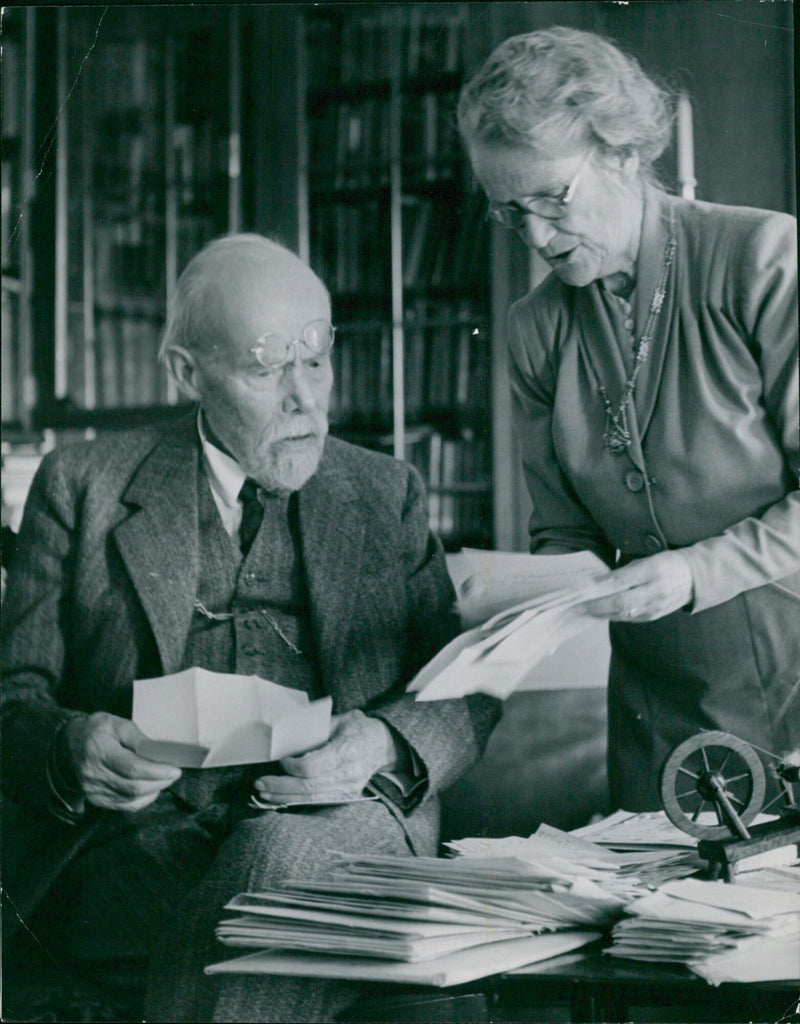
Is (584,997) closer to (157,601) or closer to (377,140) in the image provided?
(157,601)

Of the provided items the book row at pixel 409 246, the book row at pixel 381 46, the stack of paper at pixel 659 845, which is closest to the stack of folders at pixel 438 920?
the stack of paper at pixel 659 845

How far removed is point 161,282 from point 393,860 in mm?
908

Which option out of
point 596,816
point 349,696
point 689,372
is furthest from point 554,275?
point 596,816

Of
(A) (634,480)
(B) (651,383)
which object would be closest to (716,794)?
(A) (634,480)

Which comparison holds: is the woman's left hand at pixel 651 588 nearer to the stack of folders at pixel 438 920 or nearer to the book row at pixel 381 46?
the stack of folders at pixel 438 920

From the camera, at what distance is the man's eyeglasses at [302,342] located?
5.27ft

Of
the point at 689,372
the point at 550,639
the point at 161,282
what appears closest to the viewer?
the point at 550,639

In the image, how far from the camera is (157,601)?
5.31 ft

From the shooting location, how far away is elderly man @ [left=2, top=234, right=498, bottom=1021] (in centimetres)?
157

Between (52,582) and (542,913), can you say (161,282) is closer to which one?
(52,582)

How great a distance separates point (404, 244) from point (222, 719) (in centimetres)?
75

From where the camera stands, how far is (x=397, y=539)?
1669 mm

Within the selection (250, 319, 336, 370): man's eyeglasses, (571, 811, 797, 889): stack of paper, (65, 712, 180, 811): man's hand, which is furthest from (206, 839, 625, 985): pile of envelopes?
(250, 319, 336, 370): man's eyeglasses

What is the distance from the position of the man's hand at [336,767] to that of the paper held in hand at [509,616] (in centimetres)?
18
